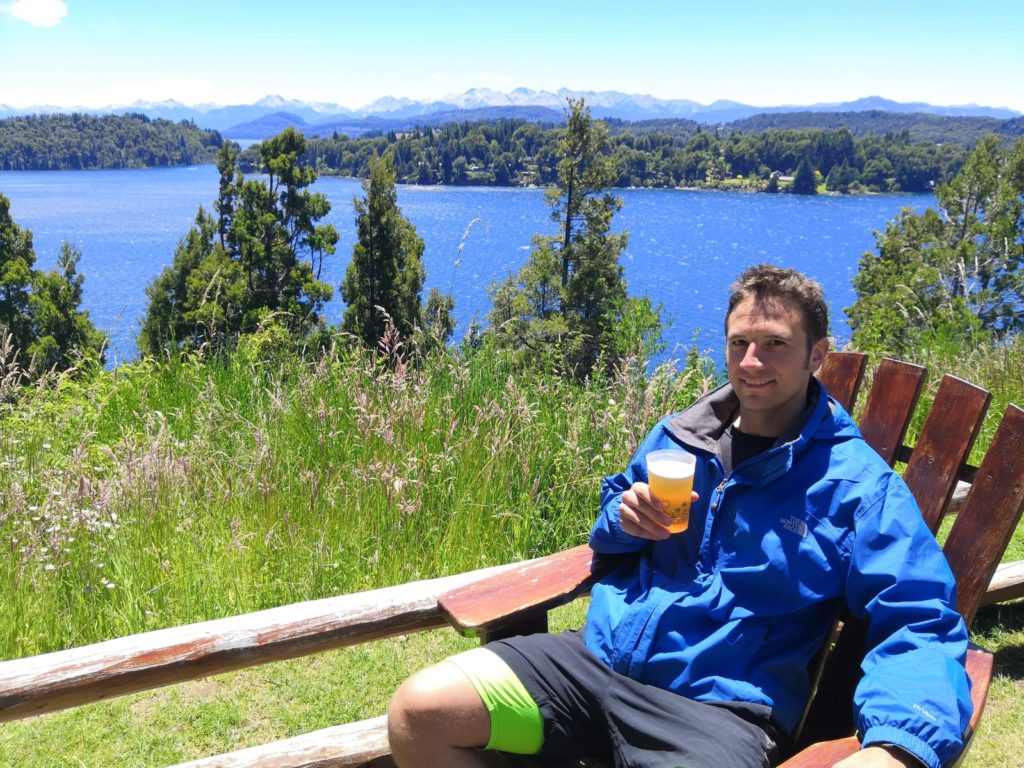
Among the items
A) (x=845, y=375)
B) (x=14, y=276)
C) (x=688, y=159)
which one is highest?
(x=688, y=159)

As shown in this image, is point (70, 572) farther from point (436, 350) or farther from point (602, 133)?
point (602, 133)

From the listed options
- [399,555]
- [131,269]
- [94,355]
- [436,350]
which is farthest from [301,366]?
[131,269]

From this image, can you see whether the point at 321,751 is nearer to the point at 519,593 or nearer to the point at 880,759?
the point at 519,593

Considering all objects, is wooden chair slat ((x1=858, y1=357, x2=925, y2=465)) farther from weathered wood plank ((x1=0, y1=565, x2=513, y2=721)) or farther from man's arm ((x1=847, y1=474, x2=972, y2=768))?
weathered wood plank ((x1=0, y1=565, x2=513, y2=721))

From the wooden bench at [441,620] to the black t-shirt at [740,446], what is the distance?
0.48 m

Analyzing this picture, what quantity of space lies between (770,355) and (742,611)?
→ 0.64 metres

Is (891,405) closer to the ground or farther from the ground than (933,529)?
farther from the ground

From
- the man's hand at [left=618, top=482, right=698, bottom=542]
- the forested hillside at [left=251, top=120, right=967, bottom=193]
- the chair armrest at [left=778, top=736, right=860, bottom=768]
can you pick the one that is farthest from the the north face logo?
the forested hillside at [left=251, top=120, right=967, bottom=193]

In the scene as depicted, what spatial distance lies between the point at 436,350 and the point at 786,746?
3.32m

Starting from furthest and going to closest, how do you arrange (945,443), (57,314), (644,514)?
(57,314)
(945,443)
(644,514)

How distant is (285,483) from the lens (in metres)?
3.69

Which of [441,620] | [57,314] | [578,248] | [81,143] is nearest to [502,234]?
[578,248]

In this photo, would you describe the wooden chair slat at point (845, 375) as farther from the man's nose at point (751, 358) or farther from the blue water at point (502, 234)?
the blue water at point (502, 234)

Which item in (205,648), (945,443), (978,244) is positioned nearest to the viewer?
(205,648)
